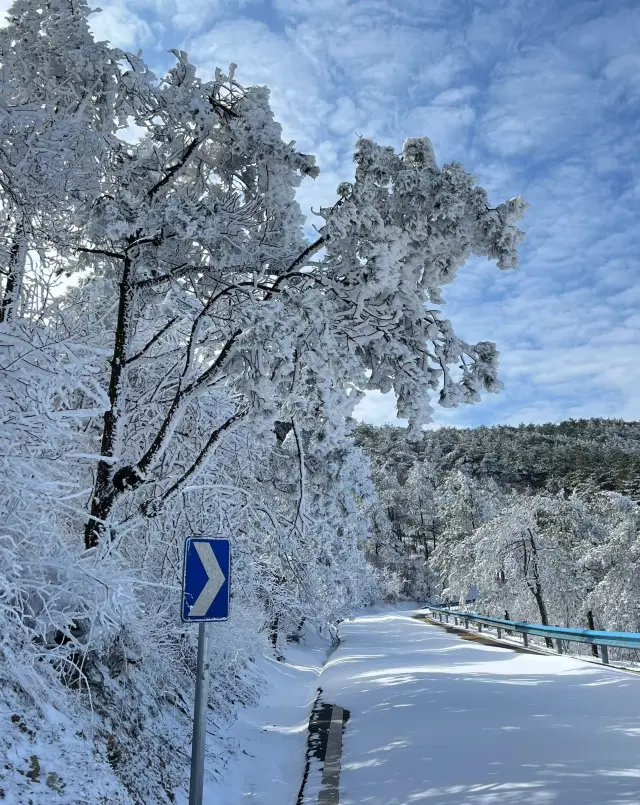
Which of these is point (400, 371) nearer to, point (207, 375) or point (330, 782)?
point (207, 375)

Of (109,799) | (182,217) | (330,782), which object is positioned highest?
(182,217)

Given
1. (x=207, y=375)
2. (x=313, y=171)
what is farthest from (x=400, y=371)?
(x=313, y=171)

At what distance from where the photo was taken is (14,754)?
4121mm

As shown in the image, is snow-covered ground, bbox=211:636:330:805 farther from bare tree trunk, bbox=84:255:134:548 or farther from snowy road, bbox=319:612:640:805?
bare tree trunk, bbox=84:255:134:548

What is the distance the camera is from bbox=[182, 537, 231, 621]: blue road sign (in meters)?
4.32

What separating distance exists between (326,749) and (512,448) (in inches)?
5546

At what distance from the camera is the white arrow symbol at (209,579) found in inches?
171

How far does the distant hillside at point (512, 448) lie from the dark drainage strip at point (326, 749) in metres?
87.3

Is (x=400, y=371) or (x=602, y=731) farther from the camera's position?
(x=400, y=371)

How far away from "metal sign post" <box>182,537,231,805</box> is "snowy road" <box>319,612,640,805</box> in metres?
1.98

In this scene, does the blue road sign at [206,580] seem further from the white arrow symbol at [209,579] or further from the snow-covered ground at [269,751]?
the snow-covered ground at [269,751]

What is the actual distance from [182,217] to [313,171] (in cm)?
181

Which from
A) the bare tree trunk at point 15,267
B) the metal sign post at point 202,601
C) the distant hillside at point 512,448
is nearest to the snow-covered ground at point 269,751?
the metal sign post at point 202,601

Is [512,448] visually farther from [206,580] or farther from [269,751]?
[206,580]
